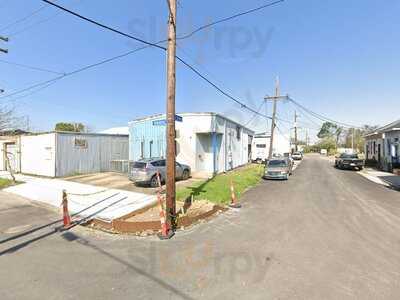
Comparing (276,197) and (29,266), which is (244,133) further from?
(29,266)

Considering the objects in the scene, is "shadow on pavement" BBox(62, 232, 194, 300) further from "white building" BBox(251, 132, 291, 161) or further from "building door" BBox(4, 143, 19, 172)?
"white building" BBox(251, 132, 291, 161)

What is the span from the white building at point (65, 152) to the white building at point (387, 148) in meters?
24.3

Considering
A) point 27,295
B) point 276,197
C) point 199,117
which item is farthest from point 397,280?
point 199,117

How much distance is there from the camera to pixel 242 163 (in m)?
28.8

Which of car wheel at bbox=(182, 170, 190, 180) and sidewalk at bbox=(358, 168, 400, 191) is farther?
car wheel at bbox=(182, 170, 190, 180)

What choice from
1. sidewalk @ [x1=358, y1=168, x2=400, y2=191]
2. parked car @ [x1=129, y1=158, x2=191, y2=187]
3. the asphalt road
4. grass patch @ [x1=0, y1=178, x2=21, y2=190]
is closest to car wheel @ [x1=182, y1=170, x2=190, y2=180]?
parked car @ [x1=129, y1=158, x2=191, y2=187]

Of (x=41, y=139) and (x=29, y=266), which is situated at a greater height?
(x=41, y=139)

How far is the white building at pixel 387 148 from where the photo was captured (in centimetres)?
2309

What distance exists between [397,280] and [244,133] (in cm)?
2561

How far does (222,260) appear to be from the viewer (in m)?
5.38

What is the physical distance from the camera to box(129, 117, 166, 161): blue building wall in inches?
827

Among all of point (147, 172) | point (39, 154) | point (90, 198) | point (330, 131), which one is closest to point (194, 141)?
point (147, 172)

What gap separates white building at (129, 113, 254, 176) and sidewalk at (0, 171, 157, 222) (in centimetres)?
670

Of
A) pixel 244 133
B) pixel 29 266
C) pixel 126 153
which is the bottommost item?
pixel 29 266
